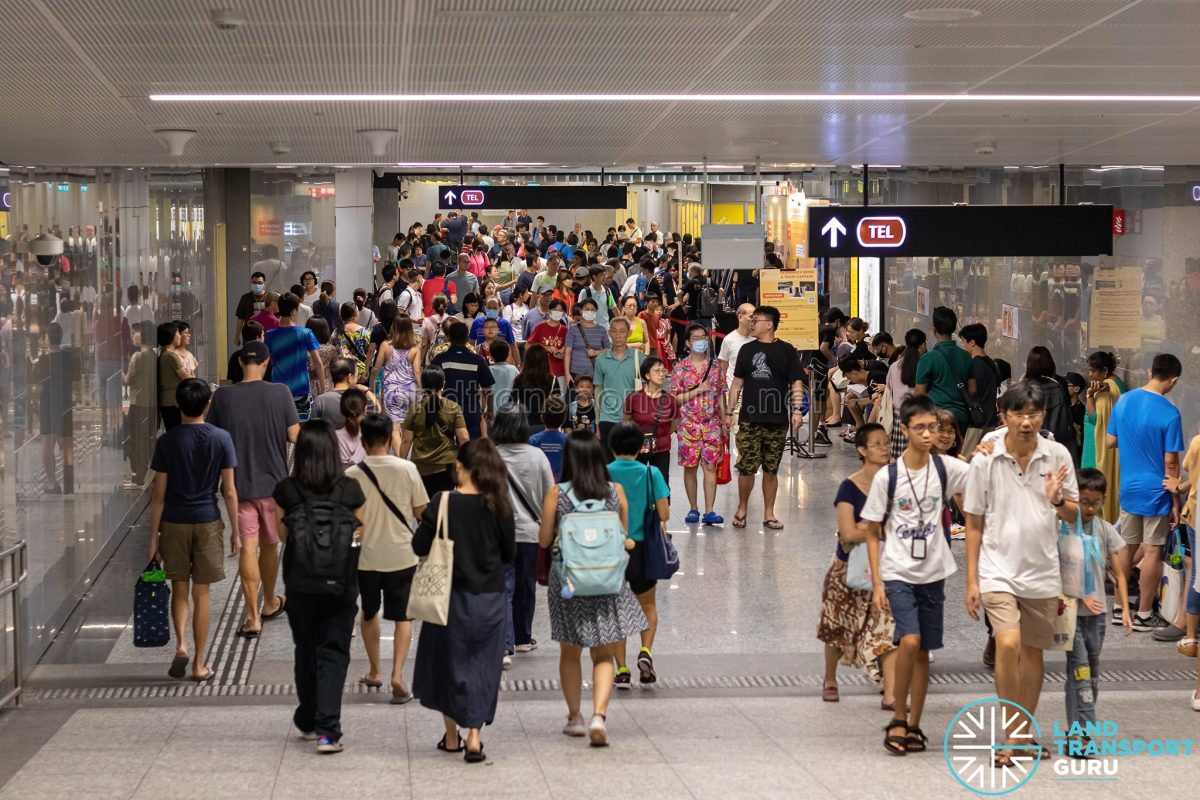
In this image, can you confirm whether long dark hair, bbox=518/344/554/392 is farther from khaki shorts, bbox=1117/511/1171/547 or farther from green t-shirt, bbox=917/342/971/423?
khaki shorts, bbox=1117/511/1171/547

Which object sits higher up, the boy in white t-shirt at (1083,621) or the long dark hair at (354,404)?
the long dark hair at (354,404)

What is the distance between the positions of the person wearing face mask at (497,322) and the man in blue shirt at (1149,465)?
681 centimetres

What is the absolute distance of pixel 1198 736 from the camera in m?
6.83

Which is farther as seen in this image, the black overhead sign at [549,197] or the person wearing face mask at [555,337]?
the black overhead sign at [549,197]

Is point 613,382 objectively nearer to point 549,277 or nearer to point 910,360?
point 910,360

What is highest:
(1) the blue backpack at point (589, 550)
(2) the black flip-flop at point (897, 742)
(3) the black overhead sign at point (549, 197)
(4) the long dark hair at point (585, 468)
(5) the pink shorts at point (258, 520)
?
(3) the black overhead sign at point (549, 197)

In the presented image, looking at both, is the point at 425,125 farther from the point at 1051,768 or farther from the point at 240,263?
the point at 240,263

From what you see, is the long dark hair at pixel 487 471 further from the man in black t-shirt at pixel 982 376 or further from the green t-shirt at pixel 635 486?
the man in black t-shirt at pixel 982 376

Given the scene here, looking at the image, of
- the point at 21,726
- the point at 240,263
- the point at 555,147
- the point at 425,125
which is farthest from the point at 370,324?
the point at 21,726

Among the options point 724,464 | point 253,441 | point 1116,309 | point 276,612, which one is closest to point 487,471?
point 253,441

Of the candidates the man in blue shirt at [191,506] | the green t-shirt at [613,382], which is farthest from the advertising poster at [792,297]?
the man in blue shirt at [191,506]

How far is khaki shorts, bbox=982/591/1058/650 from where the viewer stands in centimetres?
632

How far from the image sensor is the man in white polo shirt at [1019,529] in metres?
6.32

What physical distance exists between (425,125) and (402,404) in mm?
3396
